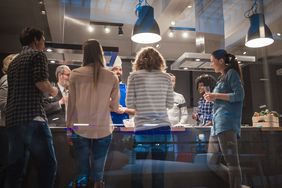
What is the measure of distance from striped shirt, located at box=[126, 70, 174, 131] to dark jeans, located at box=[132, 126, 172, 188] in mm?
53

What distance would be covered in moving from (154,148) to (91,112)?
Result: 19.9 inches

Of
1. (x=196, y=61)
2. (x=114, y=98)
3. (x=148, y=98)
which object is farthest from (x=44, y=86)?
(x=196, y=61)

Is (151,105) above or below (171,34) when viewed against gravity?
below

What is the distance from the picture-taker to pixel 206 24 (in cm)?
457

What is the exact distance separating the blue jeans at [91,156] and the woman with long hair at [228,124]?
2.63 ft

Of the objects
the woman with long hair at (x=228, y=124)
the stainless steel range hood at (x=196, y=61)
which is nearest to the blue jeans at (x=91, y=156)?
the woman with long hair at (x=228, y=124)

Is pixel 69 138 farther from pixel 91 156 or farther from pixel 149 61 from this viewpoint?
pixel 149 61

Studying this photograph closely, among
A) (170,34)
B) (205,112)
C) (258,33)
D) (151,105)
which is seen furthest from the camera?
(170,34)

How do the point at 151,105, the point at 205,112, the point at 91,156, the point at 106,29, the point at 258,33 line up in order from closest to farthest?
1. the point at 91,156
2. the point at 151,105
3. the point at 205,112
4. the point at 258,33
5. the point at 106,29

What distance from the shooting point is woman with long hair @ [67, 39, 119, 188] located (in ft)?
6.11

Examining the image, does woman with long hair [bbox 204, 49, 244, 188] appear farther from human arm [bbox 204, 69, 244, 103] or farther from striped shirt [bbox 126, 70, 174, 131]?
striped shirt [bbox 126, 70, 174, 131]

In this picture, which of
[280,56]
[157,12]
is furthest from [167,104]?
[280,56]

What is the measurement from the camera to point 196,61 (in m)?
4.09

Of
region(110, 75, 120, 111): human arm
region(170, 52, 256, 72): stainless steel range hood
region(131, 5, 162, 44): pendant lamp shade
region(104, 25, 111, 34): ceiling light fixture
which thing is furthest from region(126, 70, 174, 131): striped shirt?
region(104, 25, 111, 34): ceiling light fixture
